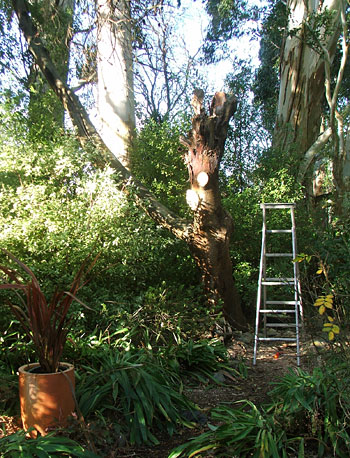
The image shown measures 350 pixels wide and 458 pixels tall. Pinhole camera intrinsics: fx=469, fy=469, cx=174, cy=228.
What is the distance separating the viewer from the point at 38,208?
573 cm

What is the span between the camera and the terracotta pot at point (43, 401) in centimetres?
302

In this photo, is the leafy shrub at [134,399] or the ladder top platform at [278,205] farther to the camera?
the ladder top platform at [278,205]

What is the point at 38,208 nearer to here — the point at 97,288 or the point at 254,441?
the point at 97,288

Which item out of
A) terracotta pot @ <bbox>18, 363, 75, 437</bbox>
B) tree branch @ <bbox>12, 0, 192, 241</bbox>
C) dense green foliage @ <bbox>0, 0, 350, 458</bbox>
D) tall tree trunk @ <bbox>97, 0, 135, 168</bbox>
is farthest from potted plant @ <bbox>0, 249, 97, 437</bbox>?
tall tree trunk @ <bbox>97, 0, 135, 168</bbox>

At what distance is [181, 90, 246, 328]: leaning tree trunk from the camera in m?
5.45

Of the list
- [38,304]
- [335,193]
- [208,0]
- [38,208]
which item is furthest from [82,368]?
[208,0]

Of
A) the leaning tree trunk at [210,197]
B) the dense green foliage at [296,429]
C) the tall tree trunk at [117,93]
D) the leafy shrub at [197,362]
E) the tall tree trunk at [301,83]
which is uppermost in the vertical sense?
the tall tree trunk at [301,83]

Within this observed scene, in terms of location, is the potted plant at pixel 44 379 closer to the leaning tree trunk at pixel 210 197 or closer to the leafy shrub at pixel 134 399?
the leafy shrub at pixel 134 399

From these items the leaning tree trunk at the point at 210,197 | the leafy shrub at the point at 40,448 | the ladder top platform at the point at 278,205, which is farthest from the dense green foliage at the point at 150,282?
the ladder top platform at the point at 278,205

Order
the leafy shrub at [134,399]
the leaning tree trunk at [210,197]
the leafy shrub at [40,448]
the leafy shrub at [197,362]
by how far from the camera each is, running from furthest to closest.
Answer: the leaning tree trunk at [210,197], the leafy shrub at [197,362], the leafy shrub at [134,399], the leafy shrub at [40,448]

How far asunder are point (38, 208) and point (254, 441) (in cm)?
391

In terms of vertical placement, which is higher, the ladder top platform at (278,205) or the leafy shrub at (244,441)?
the ladder top platform at (278,205)

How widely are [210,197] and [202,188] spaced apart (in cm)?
15

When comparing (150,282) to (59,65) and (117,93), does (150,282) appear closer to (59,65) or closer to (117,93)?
(117,93)
